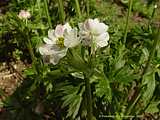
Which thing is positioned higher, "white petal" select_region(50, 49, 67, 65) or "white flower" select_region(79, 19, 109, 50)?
"white flower" select_region(79, 19, 109, 50)

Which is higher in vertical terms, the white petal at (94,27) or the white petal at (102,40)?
the white petal at (94,27)

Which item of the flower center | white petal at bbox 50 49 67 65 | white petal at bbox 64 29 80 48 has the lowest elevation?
white petal at bbox 50 49 67 65

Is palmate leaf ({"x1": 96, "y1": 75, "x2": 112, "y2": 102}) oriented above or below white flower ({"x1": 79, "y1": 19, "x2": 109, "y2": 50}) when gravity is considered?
below

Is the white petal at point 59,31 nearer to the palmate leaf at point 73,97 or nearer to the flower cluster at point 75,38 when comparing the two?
the flower cluster at point 75,38

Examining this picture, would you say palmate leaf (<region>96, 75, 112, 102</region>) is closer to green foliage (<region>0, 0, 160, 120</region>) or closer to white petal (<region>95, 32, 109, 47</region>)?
green foliage (<region>0, 0, 160, 120</region>)

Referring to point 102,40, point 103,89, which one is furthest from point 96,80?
point 102,40

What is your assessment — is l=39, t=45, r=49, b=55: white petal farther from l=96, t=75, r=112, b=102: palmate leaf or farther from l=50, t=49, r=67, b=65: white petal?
l=96, t=75, r=112, b=102: palmate leaf

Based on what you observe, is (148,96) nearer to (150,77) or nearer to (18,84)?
(150,77)

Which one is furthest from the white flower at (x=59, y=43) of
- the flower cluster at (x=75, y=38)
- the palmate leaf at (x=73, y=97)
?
the palmate leaf at (x=73, y=97)

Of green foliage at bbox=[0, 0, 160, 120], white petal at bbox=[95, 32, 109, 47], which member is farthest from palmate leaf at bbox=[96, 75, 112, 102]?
white petal at bbox=[95, 32, 109, 47]

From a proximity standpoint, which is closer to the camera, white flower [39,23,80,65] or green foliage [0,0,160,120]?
white flower [39,23,80,65]
